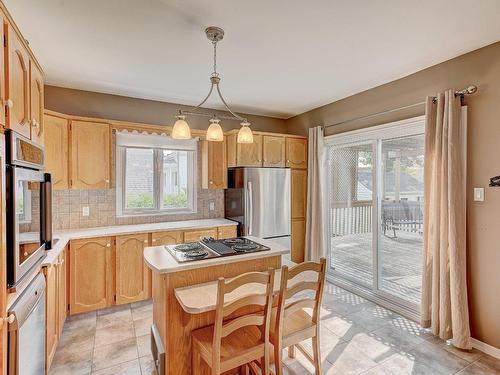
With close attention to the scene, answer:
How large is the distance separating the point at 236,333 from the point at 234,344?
4.5 inches

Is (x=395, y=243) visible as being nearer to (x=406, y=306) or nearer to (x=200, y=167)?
(x=406, y=306)

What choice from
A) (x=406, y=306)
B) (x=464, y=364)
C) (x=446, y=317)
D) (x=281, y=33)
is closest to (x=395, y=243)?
(x=406, y=306)

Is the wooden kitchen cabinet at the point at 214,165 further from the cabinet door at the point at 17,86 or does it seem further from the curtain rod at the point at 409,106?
the cabinet door at the point at 17,86

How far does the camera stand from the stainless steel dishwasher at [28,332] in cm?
129

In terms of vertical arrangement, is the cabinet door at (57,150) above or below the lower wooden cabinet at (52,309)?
above

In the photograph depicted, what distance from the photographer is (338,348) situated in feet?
7.93

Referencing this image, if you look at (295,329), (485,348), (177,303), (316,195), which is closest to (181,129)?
(177,303)

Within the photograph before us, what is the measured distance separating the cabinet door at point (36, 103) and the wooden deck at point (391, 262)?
11.9ft

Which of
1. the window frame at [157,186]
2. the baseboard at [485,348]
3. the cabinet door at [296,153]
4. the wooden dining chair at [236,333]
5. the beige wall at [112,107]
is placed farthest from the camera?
the cabinet door at [296,153]

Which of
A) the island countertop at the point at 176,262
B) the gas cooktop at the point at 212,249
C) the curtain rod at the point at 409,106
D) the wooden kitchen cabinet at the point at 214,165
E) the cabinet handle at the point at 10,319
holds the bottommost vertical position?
the cabinet handle at the point at 10,319

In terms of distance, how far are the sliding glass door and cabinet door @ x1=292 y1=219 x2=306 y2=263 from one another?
0.47 meters

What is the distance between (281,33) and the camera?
2.15 meters

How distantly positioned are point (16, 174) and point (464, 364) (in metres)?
3.40

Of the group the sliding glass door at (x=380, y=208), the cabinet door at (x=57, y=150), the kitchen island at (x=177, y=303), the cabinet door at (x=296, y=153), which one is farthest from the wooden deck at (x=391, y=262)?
Answer: the cabinet door at (x=57, y=150)
